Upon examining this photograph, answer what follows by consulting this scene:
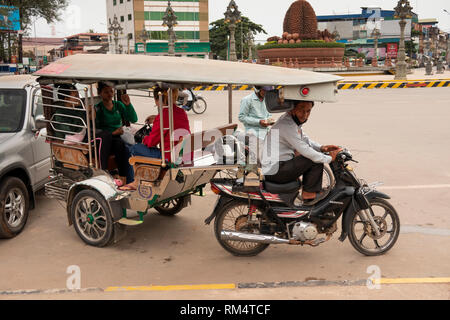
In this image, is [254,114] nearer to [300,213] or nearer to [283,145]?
[283,145]

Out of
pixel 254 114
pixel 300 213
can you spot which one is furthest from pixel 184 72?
pixel 254 114

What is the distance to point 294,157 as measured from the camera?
457 centimetres

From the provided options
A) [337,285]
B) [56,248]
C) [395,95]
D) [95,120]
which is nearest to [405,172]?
[337,285]

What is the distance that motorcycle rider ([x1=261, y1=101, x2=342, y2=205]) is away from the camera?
4.46 metres

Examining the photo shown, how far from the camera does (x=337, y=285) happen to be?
4.11 meters

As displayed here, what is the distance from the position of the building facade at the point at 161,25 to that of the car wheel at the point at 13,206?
76281 mm

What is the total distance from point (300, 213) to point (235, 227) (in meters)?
0.69

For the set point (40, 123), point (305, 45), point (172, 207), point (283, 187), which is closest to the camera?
point (283, 187)

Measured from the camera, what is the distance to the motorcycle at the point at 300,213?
4531 mm

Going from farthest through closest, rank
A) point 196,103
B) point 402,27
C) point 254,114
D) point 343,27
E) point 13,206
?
point 343,27 → point 402,27 → point 196,103 → point 254,114 → point 13,206

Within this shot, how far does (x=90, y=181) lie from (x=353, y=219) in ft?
9.29

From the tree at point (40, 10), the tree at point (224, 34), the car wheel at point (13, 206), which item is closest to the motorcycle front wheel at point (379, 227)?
the car wheel at point (13, 206)

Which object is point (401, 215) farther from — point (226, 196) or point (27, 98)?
point (27, 98)

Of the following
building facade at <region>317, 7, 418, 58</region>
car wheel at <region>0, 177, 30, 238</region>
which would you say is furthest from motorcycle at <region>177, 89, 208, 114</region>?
building facade at <region>317, 7, 418, 58</region>
